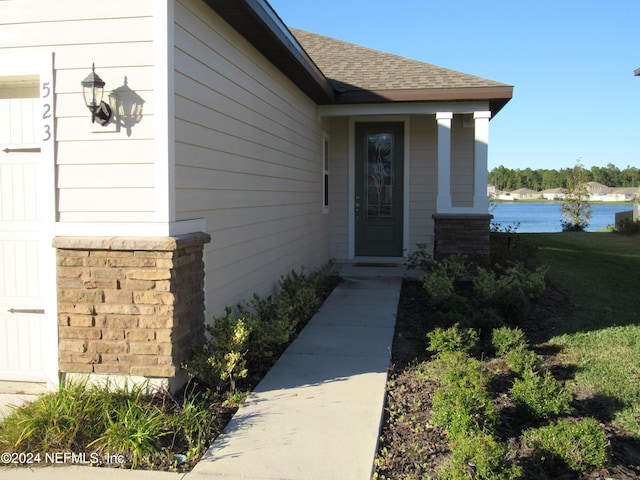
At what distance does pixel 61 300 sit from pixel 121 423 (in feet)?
3.64

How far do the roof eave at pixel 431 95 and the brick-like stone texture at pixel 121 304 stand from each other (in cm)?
596

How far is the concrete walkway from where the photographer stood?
333 cm

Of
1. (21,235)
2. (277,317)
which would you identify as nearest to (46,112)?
(21,235)

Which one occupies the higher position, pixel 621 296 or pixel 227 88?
pixel 227 88

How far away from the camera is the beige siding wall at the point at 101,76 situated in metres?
4.16

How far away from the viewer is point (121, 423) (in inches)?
143

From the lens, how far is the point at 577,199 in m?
25.5

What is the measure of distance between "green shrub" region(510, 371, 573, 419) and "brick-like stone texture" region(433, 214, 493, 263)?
5.00 meters

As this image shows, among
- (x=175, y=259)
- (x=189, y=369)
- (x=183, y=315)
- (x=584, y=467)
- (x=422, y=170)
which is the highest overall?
(x=422, y=170)

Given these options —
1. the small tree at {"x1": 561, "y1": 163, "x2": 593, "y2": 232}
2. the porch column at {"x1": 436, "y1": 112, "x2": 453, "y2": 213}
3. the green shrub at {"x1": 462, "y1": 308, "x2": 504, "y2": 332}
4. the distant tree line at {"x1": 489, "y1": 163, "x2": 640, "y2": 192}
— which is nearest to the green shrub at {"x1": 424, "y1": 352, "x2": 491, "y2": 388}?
the green shrub at {"x1": 462, "y1": 308, "x2": 504, "y2": 332}

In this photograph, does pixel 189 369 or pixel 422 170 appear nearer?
pixel 189 369

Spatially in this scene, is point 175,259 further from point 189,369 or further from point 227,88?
point 227,88

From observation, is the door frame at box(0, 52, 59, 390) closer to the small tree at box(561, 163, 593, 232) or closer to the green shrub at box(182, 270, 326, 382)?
the green shrub at box(182, 270, 326, 382)

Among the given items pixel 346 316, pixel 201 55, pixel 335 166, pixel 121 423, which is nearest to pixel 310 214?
pixel 335 166
